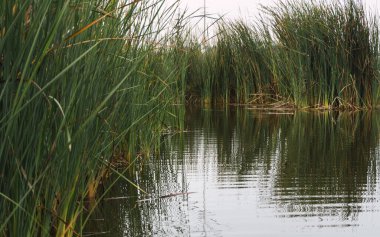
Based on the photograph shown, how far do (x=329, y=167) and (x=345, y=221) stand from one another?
1.54m

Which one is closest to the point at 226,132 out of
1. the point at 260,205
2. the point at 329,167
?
the point at 329,167

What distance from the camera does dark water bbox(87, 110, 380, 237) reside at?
105 inches

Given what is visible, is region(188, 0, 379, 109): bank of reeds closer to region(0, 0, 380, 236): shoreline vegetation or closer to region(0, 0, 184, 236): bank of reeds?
region(0, 0, 380, 236): shoreline vegetation

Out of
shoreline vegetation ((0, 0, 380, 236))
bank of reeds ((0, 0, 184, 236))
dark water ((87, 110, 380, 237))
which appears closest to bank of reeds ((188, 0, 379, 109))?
shoreline vegetation ((0, 0, 380, 236))

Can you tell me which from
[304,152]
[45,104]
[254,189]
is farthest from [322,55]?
[45,104]

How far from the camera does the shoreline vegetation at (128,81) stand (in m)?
1.79

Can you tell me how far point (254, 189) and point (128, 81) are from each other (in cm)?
87

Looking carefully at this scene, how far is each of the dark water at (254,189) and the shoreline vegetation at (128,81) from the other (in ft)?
0.66

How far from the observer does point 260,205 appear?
3.05 m

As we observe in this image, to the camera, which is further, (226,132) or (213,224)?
(226,132)

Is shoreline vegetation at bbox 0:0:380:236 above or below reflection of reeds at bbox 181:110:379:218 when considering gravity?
above

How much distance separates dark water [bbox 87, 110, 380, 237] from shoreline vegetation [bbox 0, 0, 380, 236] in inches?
7.9

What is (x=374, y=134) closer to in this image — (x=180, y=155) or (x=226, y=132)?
(x=226, y=132)

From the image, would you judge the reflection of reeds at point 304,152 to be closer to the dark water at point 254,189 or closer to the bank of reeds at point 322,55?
the dark water at point 254,189
